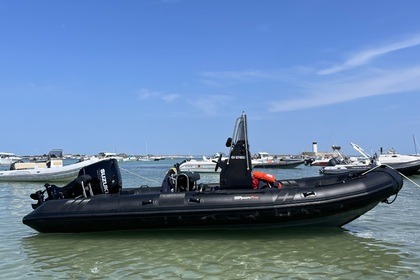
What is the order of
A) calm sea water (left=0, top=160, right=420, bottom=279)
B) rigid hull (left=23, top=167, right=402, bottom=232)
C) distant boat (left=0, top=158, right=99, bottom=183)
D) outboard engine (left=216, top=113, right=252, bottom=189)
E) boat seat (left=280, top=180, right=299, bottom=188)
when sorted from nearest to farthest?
calm sea water (left=0, top=160, right=420, bottom=279) → rigid hull (left=23, top=167, right=402, bottom=232) → outboard engine (left=216, top=113, right=252, bottom=189) → boat seat (left=280, top=180, right=299, bottom=188) → distant boat (left=0, top=158, right=99, bottom=183)

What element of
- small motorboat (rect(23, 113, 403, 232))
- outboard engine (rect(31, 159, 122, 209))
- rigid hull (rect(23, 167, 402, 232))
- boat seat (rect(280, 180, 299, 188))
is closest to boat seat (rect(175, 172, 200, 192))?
small motorboat (rect(23, 113, 403, 232))

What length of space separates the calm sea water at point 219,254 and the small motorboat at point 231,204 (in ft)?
0.92

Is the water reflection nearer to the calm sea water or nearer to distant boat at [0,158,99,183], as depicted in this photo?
the calm sea water

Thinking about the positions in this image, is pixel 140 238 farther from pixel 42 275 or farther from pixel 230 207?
pixel 42 275

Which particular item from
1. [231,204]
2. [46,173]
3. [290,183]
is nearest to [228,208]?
[231,204]

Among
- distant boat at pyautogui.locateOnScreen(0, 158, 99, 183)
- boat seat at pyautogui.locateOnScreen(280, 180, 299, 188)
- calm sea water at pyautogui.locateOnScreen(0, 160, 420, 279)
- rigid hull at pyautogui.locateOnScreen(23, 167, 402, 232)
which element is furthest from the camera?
distant boat at pyautogui.locateOnScreen(0, 158, 99, 183)

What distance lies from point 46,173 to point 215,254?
1792 cm

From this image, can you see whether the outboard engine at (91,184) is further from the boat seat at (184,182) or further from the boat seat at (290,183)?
the boat seat at (290,183)

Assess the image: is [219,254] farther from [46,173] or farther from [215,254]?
[46,173]

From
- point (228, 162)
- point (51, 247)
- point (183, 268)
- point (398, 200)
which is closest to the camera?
point (183, 268)

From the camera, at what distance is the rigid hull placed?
725 cm

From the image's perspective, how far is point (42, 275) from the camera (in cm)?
562

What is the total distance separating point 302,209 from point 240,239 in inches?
45.2

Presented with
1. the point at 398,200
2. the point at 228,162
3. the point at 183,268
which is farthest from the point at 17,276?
the point at 398,200
